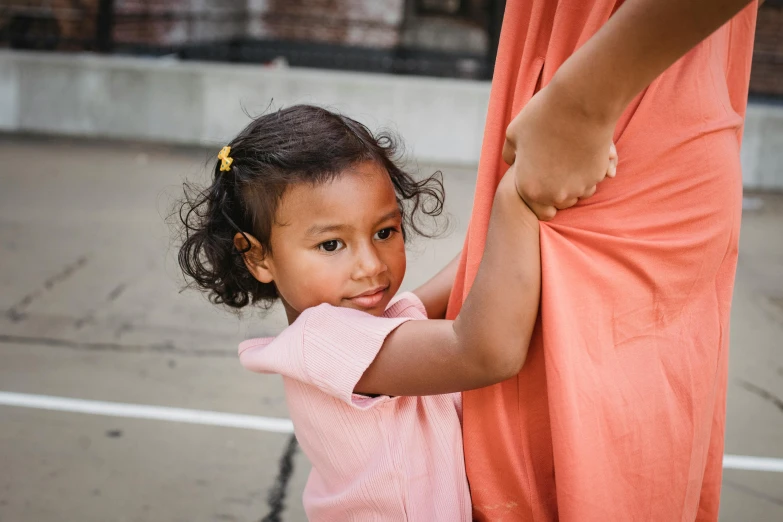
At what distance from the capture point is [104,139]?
8.49m

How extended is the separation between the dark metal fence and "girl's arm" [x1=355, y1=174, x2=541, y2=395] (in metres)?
7.94

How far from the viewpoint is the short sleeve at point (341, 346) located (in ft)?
3.92

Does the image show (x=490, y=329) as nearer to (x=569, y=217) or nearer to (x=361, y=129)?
(x=569, y=217)

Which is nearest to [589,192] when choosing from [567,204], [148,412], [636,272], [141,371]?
[567,204]

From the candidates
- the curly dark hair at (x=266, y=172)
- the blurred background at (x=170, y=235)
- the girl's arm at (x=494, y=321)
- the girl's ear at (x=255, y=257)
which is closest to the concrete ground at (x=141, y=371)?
the blurred background at (x=170, y=235)

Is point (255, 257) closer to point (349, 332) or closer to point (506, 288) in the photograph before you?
point (349, 332)

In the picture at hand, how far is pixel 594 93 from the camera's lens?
0.86 metres

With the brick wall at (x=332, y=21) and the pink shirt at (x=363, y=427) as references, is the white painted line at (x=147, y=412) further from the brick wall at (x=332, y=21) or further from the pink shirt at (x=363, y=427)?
the brick wall at (x=332, y=21)

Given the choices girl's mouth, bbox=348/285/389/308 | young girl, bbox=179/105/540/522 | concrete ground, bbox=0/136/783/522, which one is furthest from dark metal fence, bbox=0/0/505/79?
girl's mouth, bbox=348/285/389/308

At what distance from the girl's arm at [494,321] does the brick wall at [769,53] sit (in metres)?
9.78

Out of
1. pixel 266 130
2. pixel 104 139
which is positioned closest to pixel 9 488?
pixel 266 130

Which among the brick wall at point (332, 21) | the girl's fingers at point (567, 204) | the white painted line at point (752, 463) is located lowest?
the white painted line at point (752, 463)

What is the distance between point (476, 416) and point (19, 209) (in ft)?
18.0

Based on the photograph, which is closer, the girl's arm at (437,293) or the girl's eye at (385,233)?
the girl's eye at (385,233)
